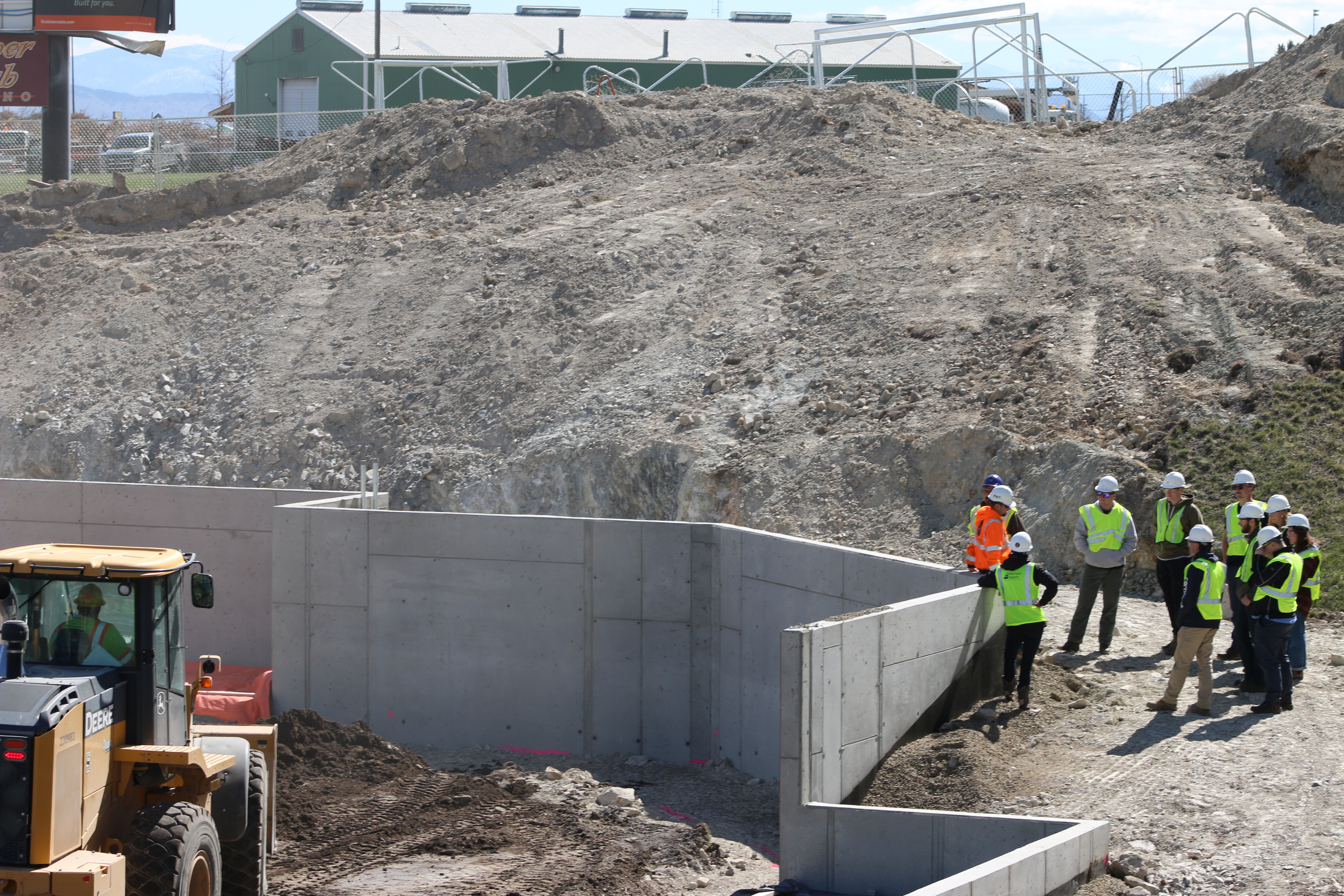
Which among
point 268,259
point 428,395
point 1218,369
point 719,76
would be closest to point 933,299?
point 1218,369

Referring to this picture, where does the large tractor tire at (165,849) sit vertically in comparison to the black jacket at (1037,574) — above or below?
below

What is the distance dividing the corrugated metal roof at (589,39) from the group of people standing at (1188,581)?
30.5 metres

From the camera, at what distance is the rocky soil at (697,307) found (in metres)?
Answer: 15.6

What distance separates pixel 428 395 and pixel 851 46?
28757 millimetres

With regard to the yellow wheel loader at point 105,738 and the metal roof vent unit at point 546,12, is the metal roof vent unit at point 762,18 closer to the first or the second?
the metal roof vent unit at point 546,12

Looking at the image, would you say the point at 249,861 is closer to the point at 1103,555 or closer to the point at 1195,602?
the point at 1195,602

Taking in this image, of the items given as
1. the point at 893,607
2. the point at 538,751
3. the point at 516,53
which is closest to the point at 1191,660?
the point at 893,607

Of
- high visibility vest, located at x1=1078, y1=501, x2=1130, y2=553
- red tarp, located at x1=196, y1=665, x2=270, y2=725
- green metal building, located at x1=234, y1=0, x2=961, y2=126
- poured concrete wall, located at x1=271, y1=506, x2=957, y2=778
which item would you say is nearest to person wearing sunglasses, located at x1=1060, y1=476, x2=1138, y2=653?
high visibility vest, located at x1=1078, y1=501, x2=1130, y2=553

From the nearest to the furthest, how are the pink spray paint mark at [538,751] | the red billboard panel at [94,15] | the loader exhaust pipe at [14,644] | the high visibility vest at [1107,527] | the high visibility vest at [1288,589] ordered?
the loader exhaust pipe at [14,644]
the high visibility vest at [1288,589]
the high visibility vest at [1107,527]
the pink spray paint mark at [538,751]
the red billboard panel at [94,15]

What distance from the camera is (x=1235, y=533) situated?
991 cm

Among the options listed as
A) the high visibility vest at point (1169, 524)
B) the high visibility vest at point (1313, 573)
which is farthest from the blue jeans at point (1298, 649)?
the high visibility vest at point (1169, 524)

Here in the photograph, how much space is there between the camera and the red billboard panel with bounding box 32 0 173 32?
84.0ft

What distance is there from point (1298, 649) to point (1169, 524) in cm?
142

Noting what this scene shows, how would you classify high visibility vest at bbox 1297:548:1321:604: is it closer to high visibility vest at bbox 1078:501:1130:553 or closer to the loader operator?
high visibility vest at bbox 1078:501:1130:553
